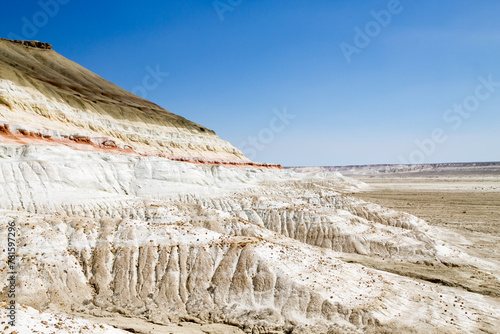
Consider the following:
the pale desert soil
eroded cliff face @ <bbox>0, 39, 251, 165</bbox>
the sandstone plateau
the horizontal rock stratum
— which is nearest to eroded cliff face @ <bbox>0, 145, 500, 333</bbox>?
the sandstone plateau

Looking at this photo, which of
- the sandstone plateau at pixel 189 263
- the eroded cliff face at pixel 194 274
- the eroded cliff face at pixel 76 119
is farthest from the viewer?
the eroded cliff face at pixel 76 119

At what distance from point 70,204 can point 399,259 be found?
25234mm

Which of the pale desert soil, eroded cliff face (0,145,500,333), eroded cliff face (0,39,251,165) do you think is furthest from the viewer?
eroded cliff face (0,39,251,165)

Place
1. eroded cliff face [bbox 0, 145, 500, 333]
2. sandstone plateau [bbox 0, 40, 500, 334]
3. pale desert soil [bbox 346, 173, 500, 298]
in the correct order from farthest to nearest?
1. pale desert soil [bbox 346, 173, 500, 298]
2. eroded cliff face [bbox 0, 145, 500, 333]
3. sandstone plateau [bbox 0, 40, 500, 334]

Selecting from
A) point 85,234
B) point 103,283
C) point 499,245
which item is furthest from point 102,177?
point 499,245

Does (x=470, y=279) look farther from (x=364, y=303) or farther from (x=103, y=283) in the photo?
(x=103, y=283)

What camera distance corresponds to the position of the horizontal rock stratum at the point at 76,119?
3294cm

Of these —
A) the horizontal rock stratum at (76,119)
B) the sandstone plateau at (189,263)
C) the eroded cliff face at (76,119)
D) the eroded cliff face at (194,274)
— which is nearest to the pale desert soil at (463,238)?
the sandstone plateau at (189,263)

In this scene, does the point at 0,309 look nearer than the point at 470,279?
Yes

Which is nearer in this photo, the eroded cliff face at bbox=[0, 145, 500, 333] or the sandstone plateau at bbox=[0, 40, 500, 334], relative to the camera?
the sandstone plateau at bbox=[0, 40, 500, 334]

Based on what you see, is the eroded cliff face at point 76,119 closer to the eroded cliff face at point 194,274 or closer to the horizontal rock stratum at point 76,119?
the horizontal rock stratum at point 76,119

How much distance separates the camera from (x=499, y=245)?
27141mm

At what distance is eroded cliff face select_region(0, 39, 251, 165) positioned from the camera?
108ft

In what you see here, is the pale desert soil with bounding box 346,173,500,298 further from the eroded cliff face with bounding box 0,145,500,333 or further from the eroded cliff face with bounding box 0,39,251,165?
the eroded cliff face with bounding box 0,39,251,165
